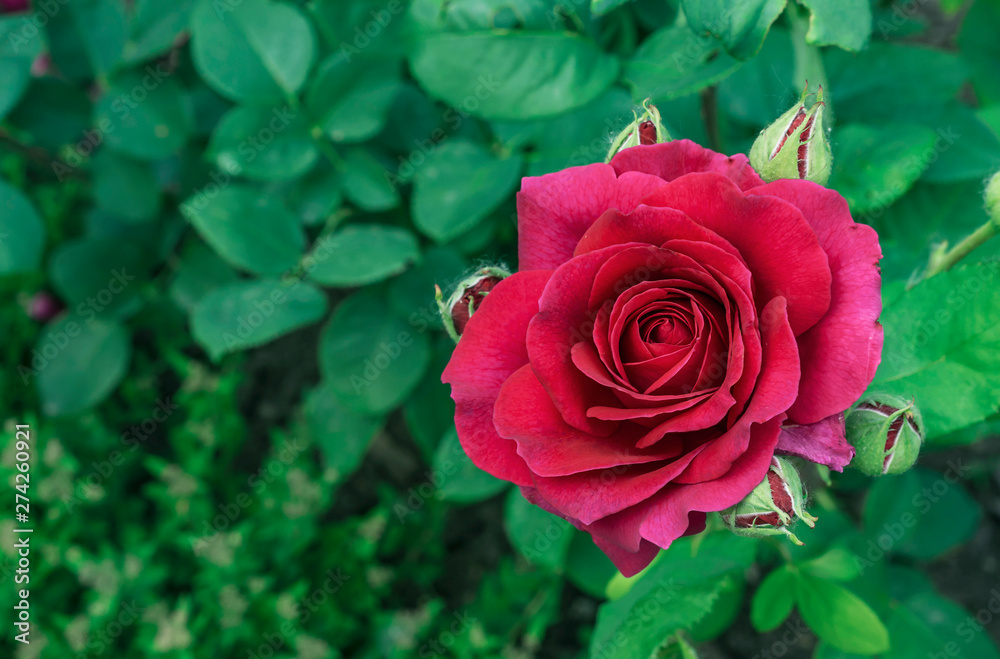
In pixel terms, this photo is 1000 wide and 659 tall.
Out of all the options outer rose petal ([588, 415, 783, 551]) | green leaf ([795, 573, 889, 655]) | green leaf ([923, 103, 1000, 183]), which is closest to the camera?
outer rose petal ([588, 415, 783, 551])

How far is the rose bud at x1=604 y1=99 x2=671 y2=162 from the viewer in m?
0.56

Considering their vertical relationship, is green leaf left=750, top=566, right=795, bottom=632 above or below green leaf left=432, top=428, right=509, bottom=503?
below

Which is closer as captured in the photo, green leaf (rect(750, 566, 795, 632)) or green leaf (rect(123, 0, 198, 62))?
green leaf (rect(750, 566, 795, 632))

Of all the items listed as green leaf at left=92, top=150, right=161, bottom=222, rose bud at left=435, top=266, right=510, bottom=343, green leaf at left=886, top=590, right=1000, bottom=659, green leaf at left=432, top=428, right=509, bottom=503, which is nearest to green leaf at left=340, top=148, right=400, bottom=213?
green leaf at left=432, top=428, right=509, bottom=503

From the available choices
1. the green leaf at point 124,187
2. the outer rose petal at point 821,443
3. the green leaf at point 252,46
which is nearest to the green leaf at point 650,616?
the outer rose petal at point 821,443

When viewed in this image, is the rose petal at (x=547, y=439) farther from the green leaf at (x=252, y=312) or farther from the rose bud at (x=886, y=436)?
the green leaf at (x=252, y=312)

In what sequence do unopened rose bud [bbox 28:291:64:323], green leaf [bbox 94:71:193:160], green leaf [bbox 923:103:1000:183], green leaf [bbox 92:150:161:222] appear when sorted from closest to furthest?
1. green leaf [bbox 923:103:1000:183]
2. green leaf [bbox 94:71:193:160]
3. green leaf [bbox 92:150:161:222]
4. unopened rose bud [bbox 28:291:64:323]

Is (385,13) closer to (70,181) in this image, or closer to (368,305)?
(368,305)

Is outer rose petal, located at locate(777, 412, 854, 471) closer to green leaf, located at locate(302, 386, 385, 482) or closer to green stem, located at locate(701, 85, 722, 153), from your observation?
green stem, located at locate(701, 85, 722, 153)

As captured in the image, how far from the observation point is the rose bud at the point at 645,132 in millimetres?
562

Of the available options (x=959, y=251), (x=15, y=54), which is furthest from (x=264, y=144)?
(x=959, y=251)

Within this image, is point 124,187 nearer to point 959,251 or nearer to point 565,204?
point 565,204

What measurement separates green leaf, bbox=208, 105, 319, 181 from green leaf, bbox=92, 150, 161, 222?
378 mm

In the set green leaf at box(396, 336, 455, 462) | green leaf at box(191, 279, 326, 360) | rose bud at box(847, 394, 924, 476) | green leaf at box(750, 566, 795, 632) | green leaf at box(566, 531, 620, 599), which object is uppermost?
rose bud at box(847, 394, 924, 476)
